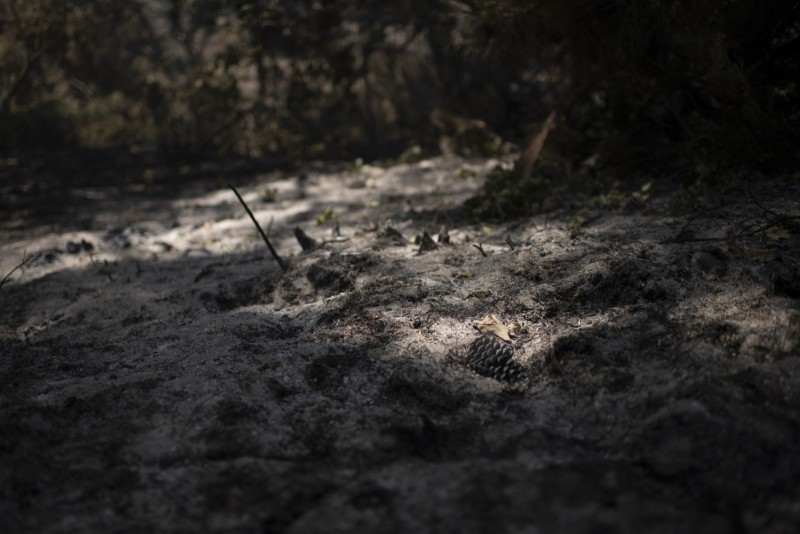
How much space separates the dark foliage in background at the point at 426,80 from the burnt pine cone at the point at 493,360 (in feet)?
7.11

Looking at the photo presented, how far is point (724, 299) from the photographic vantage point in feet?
6.83

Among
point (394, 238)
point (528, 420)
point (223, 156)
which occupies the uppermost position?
point (528, 420)

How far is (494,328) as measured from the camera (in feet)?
7.29

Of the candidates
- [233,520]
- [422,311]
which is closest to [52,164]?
[422,311]

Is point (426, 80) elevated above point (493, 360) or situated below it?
below

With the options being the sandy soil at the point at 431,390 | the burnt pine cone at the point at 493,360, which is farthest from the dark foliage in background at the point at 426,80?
the burnt pine cone at the point at 493,360

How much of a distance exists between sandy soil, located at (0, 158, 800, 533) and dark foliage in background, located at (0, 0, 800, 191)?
83 centimetres

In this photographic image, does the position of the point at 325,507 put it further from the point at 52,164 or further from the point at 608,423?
the point at 52,164

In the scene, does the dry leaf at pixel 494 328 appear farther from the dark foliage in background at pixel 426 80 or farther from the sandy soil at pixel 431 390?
the dark foliage in background at pixel 426 80

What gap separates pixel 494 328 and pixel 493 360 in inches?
9.6

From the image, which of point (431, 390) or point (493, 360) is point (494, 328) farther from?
point (431, 390)

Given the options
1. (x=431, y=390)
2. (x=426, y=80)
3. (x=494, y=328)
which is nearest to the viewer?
(x=431, y=390)

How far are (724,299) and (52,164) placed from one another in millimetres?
7724

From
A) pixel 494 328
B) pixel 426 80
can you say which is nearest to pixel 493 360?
pixel 494 328
